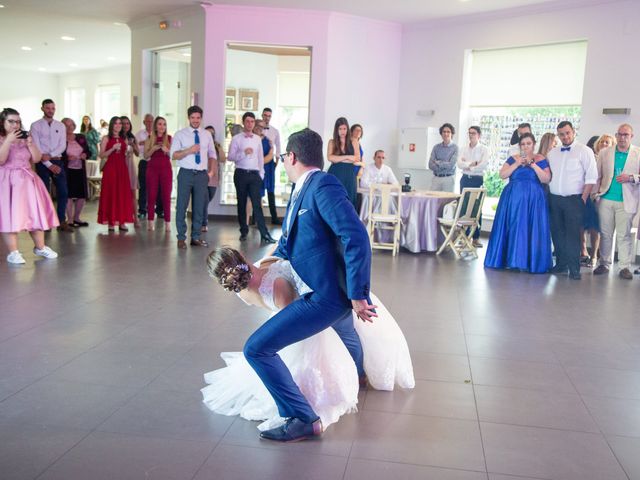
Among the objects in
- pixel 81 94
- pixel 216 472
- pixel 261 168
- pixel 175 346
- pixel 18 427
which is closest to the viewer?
pixel 216 472

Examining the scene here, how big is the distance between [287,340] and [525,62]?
871cm

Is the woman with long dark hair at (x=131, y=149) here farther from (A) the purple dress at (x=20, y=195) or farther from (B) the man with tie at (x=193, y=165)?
(A) the purple dress at (x=20, y=195)

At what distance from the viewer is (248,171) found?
8.65 m

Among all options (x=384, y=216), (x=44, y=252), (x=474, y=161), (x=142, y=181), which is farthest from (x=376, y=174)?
(x=44, y=252)

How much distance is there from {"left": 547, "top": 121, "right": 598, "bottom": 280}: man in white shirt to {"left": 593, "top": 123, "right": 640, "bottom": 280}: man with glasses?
353mm

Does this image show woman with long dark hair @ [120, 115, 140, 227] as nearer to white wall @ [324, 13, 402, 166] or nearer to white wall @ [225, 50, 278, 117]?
white wall @ [225, 50, 278, 117]

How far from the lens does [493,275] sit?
23.4 ft

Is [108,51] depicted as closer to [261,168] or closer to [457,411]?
[261,168]

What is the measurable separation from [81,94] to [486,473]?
2229cm

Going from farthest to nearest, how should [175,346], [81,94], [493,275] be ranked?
[81,94], [493,275], [175,346]

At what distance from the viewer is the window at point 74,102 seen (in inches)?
877

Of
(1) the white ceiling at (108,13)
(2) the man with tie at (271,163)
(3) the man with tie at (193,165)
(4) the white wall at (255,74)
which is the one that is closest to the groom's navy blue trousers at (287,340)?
(3) the man with tie at (193,165)

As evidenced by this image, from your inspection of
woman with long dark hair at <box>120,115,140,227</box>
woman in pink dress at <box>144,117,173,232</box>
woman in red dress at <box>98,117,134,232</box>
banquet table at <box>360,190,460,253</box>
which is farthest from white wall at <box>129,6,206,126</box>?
banquet table at <box>360,190,460,253</box>

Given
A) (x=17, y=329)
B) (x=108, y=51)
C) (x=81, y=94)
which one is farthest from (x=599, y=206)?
(x=81, y=94)
